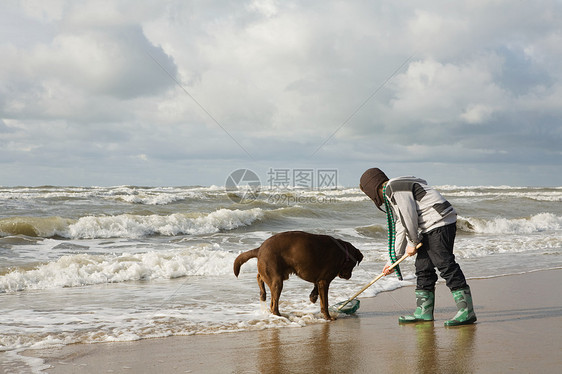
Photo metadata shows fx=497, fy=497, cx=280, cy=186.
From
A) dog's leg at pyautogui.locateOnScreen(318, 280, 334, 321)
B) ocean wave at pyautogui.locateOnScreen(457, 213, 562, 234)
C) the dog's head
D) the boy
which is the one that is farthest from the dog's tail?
ocean wave at pyautogui.locateOnScreen(457, 213, 562, 234)

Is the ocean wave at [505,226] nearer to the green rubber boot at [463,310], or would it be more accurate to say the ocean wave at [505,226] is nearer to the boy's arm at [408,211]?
the green rubber boot at [463,310]

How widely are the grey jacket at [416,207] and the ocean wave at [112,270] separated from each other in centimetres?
515

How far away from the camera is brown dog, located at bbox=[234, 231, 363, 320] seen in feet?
17.7

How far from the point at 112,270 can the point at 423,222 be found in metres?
5.95

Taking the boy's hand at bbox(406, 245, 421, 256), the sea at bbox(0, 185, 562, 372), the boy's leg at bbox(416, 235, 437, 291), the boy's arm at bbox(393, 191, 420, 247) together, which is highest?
the boy's arm at bbox(393, 191, 420, 247)

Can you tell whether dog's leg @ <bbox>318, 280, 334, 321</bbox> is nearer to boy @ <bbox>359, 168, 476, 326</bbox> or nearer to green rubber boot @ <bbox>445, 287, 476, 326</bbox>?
boy @ <bbox>359, 168, 476, 326</bbox>

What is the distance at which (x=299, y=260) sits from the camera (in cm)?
539

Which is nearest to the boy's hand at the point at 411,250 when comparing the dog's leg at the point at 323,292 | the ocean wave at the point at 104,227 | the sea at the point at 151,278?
the dog's leg at the point at 323,292

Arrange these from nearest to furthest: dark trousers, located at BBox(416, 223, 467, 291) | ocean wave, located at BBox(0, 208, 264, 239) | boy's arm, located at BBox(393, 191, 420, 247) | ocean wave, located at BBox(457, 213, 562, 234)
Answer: boy's arm, located at BBox(393, 191, 420, 247), dark trousers, located at BBox(416, 223, 467, 291), ocean wave, located at BBox(0, 208, 264, 239), ocean wave, located at BBox(457, 213, 562, 234)

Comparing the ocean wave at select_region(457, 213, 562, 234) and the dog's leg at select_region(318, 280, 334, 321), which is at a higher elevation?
the dog's leg at select_region(318, 280, 334, 321)

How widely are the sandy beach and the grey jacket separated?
40.5 inches

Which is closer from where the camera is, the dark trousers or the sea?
the dark trousers

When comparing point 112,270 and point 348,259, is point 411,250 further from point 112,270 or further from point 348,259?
point 112,270

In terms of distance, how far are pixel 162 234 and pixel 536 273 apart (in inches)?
473
